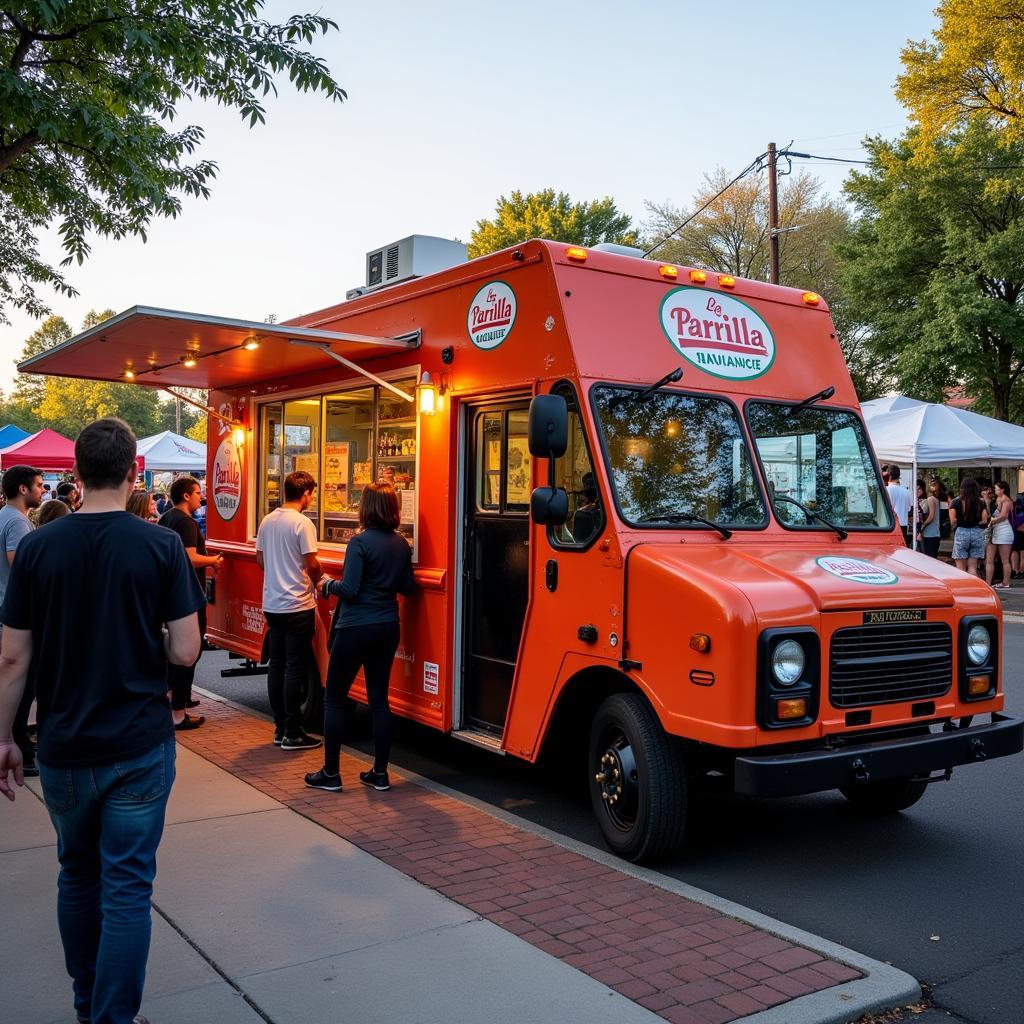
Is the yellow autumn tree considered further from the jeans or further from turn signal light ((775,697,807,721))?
the jeans

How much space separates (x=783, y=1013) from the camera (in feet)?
11.7

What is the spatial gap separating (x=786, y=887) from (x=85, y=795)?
3.31 meters

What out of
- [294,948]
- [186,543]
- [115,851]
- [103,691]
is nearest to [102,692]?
[103,691]

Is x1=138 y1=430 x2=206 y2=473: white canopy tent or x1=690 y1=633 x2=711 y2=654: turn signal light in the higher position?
x1=138 y1=430 x2=206 y2=473: white canopy tent

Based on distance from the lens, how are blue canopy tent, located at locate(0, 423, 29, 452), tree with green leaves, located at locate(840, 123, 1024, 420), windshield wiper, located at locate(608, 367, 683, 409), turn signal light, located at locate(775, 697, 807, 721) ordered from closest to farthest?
turn signal light, located at locate(775, 697, 807, 721)
windshield wiper, located at locate(608, 367, 683, 409)
blue canopy tent, located at locate(0, 423, 29, 452)
tree with green leaves, located at locate(840, 123, 1024, 420)

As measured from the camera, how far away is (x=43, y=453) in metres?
20.7

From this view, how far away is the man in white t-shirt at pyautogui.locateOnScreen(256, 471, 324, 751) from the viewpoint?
7289 millimetres

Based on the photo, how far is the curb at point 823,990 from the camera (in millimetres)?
3568

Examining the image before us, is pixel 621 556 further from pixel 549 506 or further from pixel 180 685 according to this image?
pixel 180 685

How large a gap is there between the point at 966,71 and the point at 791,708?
67.4 ft

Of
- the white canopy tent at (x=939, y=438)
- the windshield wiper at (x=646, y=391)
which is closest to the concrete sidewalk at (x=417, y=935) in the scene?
the windshield wiper at (x=646, y=391)

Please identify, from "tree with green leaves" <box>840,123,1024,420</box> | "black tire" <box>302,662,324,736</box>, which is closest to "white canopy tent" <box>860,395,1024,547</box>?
"tree with green leaves" <box>840,123,1024,420</box>

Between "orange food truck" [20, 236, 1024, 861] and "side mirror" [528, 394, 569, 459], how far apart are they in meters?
0.02

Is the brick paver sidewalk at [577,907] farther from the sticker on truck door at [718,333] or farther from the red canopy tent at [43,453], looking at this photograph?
the red canopy tent at [43,453]
